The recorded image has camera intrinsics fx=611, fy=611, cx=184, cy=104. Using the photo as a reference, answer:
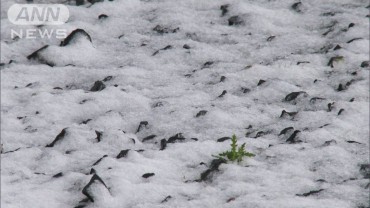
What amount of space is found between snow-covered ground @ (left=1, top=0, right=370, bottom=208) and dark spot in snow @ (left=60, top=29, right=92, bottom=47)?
0.03 meters

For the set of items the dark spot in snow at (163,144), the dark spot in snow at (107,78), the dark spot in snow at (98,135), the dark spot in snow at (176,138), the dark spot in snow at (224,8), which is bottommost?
the dark spot in snow at (163,144)

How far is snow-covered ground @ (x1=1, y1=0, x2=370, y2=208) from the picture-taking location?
138 inches

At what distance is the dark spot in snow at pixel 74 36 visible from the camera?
5188mm

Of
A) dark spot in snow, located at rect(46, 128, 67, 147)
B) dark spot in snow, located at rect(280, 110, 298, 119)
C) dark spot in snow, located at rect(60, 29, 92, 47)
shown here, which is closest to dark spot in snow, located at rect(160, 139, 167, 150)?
dark spot in snow, located at rect(46, 128, 67, 147)

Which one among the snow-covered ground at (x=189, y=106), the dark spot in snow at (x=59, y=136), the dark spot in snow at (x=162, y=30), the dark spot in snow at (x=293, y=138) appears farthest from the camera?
the dark spot in snow at (x=162, y=30)

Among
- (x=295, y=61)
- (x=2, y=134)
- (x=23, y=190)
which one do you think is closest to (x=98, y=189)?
(x=23, y=190)

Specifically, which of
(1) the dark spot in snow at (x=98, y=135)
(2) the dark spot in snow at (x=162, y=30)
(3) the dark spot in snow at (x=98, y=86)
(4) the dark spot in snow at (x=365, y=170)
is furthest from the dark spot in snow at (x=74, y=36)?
(4) the dark spot in snow at (x=365, y=170)

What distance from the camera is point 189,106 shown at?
4.43m

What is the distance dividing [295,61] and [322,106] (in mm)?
666

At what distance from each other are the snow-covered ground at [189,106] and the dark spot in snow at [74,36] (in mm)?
27

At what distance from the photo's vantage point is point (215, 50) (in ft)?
17.0

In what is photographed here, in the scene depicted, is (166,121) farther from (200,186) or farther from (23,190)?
A: (23,190)

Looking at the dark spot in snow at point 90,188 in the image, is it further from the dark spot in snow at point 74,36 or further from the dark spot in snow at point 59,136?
the dark spot in snow at point 74,36

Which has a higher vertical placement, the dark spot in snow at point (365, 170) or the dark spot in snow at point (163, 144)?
the dark spot in snow at point (163, 144)
